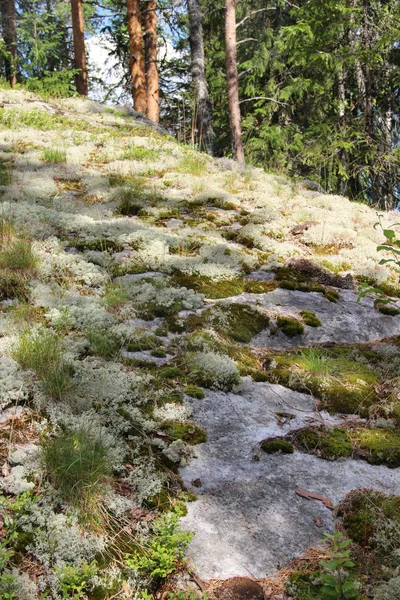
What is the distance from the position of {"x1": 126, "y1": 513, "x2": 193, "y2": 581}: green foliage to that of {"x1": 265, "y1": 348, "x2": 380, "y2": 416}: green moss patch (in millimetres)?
1898

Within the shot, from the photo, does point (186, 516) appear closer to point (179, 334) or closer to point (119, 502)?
point (119, 502)

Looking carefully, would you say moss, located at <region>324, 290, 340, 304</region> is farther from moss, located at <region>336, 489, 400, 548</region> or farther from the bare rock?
the bare rock

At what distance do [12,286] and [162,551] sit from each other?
330cm

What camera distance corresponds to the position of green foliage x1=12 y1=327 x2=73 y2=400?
10.9 feet

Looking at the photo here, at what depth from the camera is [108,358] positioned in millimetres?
3975

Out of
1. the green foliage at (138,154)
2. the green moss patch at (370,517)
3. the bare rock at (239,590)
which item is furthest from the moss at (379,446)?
the green foliage at (138,154)

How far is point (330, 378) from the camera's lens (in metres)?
4.15

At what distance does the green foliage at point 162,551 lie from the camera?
7.44 feet

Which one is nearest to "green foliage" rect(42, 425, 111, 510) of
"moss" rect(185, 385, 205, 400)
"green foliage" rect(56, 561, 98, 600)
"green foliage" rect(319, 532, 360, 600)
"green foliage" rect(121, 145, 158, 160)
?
"green foliage" rect(56, 561, 98, 600)

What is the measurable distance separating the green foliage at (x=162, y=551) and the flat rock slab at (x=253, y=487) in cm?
11

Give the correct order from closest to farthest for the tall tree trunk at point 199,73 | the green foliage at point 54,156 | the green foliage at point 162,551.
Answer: the green foliage at point 162,551 → the green foliage at point 54,156 → the tall tree trunk at point 199,73

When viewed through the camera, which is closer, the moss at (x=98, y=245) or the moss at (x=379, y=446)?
the moss at (x=379, y=446)

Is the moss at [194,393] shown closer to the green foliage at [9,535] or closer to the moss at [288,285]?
the green foliage at [9,535]

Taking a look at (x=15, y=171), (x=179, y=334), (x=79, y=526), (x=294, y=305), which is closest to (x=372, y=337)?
(x=294, y=305)
